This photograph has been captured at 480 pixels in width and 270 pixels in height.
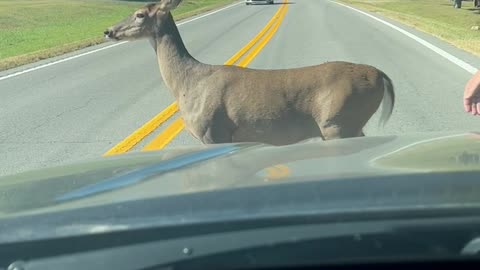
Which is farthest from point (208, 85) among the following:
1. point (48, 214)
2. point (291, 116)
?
point (48, 214)

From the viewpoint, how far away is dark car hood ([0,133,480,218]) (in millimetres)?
2768

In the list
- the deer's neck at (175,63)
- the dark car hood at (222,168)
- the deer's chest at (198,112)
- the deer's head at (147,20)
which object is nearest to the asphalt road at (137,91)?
the deer's head at (147,20)

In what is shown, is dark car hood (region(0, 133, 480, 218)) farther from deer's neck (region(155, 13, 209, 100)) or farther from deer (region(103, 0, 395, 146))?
deer's neck (region(155, 13, 209, 100))

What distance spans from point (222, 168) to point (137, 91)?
1076 cm

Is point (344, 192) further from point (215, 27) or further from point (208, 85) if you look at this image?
point (215, 27)

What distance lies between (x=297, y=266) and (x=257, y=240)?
0.43 ft

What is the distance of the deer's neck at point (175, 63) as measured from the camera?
727 centimetres

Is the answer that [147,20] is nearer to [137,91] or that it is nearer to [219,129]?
[219,129]

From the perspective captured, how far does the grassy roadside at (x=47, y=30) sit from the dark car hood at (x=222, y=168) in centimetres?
1495

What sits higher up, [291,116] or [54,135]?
[291,116]

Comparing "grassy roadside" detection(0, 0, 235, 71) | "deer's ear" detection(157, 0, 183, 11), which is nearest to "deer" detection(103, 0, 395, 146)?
"deer's ear" detection(157, 0, 183, 11)

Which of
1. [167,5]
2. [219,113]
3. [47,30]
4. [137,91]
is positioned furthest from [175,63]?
[47,30]

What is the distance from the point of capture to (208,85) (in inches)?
273

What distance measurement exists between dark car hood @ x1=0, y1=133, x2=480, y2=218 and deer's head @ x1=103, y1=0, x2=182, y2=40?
347 cm
